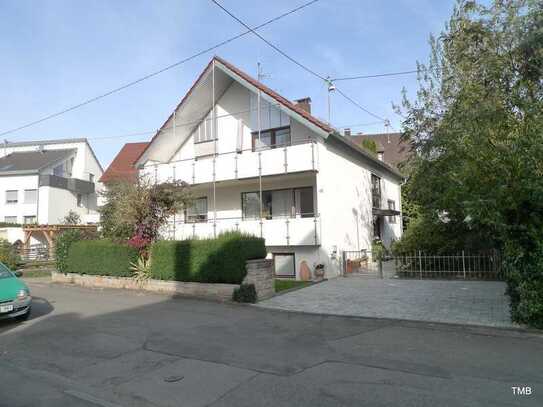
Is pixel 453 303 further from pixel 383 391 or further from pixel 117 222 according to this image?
pixel 117 222

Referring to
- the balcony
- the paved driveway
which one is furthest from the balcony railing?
the paved driveway

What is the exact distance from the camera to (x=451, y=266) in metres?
15.2

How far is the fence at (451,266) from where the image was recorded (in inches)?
561

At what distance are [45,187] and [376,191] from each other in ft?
107

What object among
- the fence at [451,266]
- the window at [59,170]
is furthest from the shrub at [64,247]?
the window at [59,170]

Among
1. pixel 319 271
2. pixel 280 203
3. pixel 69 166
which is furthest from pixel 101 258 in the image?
pixel 69 166

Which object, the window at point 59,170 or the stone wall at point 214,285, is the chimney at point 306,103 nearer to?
the stone wall at point 214,285

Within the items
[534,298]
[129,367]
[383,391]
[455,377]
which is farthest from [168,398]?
[534,298]

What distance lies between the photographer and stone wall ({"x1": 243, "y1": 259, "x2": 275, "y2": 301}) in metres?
11.9

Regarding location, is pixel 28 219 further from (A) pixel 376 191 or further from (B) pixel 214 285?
(B) pixel 214 285

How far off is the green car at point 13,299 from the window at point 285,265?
10410 millimetres

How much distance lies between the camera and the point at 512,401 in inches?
183

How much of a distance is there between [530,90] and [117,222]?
13.5m

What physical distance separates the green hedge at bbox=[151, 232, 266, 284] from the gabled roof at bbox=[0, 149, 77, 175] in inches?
1290
